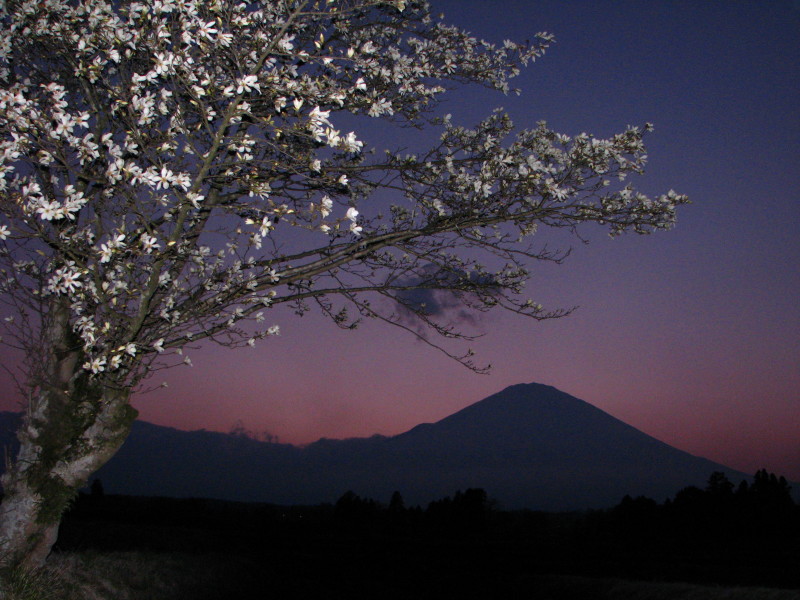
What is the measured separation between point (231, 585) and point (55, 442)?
1567cm

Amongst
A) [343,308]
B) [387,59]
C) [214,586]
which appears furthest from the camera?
Result: [214,586]

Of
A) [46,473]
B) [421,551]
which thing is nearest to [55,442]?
[46,473]

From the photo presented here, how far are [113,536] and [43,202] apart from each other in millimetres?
32248

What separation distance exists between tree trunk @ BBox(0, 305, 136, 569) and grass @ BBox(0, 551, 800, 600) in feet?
2.54

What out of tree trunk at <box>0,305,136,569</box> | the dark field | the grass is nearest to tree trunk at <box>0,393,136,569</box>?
→ tree trunk at <box>0,305,136,569</box>

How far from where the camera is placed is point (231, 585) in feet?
76.5

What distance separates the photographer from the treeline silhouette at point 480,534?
35.0 meters

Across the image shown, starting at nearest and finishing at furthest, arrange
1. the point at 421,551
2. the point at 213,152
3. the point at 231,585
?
the point at 213,152 < the point at 231,585 < the point at 421,551

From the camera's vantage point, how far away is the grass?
1151cm

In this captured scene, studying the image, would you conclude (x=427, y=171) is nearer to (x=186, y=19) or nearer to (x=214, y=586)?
(x=186, y=19)

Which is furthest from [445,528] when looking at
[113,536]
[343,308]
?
[343,308]

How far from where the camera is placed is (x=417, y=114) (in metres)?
11.9

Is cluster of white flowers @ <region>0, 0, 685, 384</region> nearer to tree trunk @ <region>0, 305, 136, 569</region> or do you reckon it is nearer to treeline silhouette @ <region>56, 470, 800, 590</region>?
tree trunk @ <region>0, 305, 136, 569</region>

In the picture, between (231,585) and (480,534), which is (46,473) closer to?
(231,585)
